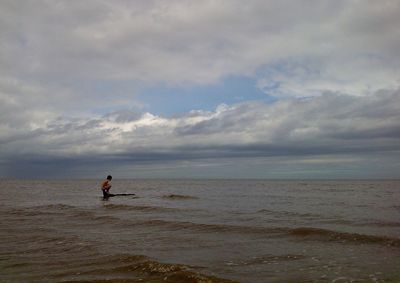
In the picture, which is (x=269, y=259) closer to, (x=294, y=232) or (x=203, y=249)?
(x=203, y=249)

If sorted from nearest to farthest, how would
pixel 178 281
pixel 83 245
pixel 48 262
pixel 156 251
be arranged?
1. pixel 178 281
2. pixel 48 262
3. pixel 156 251
4. pixel 83 245

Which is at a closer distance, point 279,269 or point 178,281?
point 178,281

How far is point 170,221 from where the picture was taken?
69.1 feet

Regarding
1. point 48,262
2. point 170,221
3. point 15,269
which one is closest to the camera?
point 15,269

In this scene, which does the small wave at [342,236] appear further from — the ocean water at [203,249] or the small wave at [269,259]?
the small wave at [269,259]

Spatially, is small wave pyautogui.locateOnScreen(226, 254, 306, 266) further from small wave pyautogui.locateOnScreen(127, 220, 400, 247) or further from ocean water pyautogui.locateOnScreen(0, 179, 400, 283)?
small wave pyautogui.locateOnScreen(127, 220, 400, 247)

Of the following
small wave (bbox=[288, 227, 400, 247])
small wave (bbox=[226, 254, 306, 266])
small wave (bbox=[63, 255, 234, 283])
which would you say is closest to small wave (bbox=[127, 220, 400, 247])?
small wave (bbox=[288, 227, 400, 247])

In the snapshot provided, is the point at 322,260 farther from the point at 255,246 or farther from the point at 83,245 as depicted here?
the point at 83,245

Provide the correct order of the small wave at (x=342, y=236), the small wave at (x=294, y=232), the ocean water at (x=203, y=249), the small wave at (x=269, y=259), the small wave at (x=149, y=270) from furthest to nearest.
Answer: the small wave at (x=294, y=232)
the small wave at (x=342, y=236)
the small wave at (x=269, y=259)
the ocean water at (x=203, y=249)
the small wave at (x=149, y=270)

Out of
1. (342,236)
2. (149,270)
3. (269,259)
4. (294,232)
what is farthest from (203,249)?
(342,236)

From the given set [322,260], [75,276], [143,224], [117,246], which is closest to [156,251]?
[117,246]

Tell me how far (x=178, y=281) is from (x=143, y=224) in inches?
434

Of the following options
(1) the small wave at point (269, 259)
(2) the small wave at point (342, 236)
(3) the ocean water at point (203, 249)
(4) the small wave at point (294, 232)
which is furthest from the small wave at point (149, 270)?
(2) the small wave at point (342, 236)

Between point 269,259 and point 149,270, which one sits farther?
point 269,259
